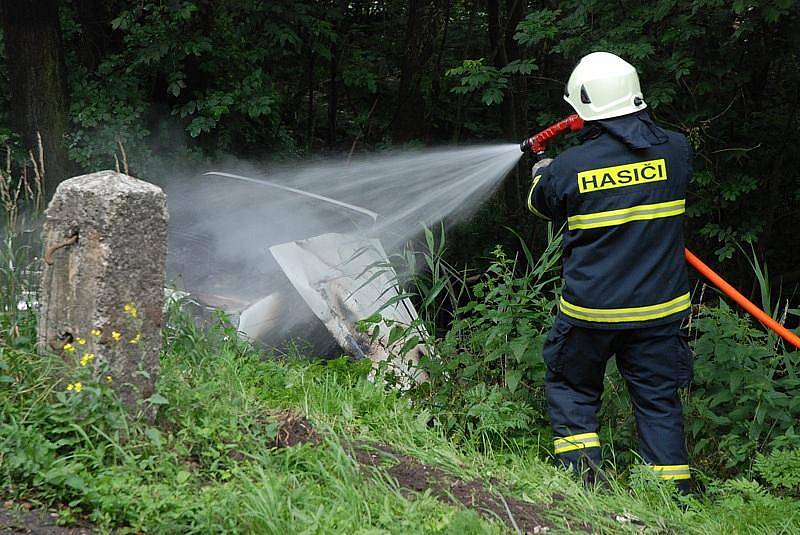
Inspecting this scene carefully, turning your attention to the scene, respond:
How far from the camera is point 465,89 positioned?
7.71 m

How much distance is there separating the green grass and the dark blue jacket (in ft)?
2.51

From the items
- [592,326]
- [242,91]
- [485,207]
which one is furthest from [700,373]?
[485,207]

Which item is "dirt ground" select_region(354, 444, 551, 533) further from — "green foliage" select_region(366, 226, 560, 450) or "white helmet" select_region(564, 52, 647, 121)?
"white helmet" select_region(564, 52, 647, 121)

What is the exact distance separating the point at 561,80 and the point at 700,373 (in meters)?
6.09

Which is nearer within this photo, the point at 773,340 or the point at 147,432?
the point at 147,432

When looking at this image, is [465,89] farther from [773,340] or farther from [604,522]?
[604,522]

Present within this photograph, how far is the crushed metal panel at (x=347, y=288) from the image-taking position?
16.6 ft

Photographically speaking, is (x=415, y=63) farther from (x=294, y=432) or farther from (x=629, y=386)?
(x=294, y=432)

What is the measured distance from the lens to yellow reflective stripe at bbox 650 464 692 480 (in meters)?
3.86

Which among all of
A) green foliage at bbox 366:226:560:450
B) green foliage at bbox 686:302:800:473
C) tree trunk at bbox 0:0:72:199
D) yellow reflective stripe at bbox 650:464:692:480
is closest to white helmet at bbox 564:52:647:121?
green foliage at bbox 366:226:560:450

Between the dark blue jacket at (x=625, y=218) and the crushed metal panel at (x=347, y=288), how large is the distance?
1233 millimetres

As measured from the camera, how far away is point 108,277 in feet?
10.3

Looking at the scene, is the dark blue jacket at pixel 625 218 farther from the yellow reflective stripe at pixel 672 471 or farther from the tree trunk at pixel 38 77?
the tree trunk at pixel 38 77

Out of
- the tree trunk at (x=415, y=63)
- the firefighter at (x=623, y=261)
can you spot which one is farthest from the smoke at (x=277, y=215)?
the tree trunk at (x=415, y=63)
